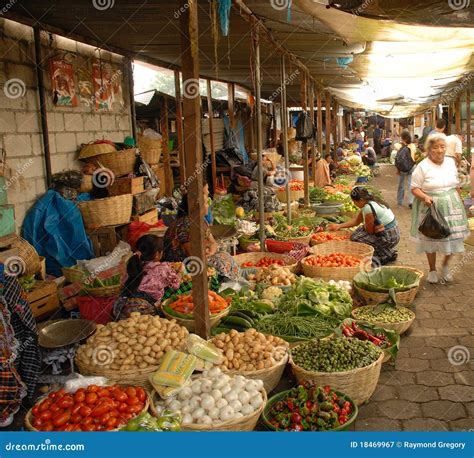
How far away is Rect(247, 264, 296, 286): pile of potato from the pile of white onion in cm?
249

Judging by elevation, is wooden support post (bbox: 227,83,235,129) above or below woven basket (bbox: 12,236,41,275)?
above

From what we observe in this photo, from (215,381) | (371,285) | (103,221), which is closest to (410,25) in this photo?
(371,285)

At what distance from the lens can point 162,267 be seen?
5.60 meters

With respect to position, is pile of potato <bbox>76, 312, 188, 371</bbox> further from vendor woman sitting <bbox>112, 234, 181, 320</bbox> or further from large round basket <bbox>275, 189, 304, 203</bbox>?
large round basket <bbox>275, 189, 304, 203</bbox>

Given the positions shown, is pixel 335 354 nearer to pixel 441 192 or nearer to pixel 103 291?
pixel 103 291

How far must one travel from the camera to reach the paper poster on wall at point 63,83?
24.1ft

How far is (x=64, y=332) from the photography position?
4883 mm

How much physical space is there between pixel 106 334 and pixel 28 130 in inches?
137

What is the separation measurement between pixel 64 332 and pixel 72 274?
1.68m

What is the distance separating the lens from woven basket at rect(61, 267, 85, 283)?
641 centimetres

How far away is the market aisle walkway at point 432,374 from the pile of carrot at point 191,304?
158 cm

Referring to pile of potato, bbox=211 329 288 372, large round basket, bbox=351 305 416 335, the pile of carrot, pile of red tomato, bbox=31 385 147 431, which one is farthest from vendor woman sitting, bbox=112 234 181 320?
large round basket, bbox=351 305 416 335

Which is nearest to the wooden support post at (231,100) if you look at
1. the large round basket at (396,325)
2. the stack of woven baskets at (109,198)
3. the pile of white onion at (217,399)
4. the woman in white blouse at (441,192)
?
the stack of woven baskets at (109,198)

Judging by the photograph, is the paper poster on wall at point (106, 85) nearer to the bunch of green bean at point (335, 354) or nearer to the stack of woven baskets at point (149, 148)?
the stack of woven baskets at point (149, 148)
